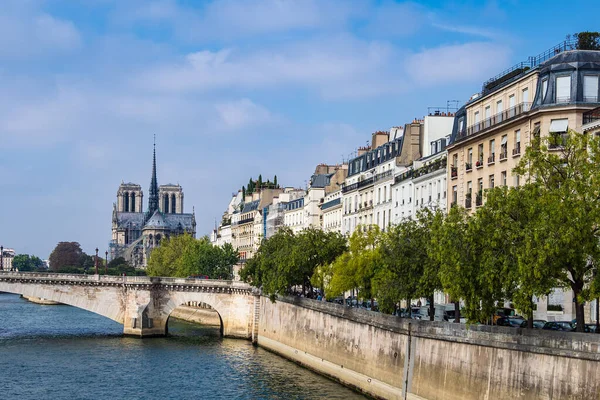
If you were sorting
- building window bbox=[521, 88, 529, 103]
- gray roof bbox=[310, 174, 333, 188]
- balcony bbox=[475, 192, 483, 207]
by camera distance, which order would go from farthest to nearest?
gray roof bbox=[310, 174, 333, 188]
balcony bbox=[475, 192, 483, 207]
building window bbox=[521, 88, 529, 103]

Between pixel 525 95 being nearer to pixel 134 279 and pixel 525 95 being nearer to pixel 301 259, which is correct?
pixel 301 259

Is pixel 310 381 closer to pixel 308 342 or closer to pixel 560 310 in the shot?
A: pixel 308 342

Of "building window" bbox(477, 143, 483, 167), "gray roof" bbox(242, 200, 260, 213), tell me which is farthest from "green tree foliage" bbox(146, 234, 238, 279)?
"building window" bbox(477, 143, 483, 167)

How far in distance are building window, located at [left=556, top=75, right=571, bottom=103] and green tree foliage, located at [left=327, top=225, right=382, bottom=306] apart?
13.6 m

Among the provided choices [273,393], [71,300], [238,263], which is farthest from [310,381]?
[238,263]

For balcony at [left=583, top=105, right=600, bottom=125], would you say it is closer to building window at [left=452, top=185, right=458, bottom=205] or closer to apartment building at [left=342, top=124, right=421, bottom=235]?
building window at [left=452, top=185, right=458, bottom=205]

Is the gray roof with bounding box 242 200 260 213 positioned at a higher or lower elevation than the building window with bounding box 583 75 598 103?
lower

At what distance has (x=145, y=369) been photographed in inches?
2329

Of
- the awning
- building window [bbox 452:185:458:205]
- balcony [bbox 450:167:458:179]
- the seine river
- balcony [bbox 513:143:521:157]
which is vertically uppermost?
the awning

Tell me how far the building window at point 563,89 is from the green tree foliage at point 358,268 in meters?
13.6

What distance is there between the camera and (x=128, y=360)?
208 ft

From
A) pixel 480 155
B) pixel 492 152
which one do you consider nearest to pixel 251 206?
pixel 480 155

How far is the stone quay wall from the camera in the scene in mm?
29811

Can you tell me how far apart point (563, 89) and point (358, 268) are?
54.2 feet
